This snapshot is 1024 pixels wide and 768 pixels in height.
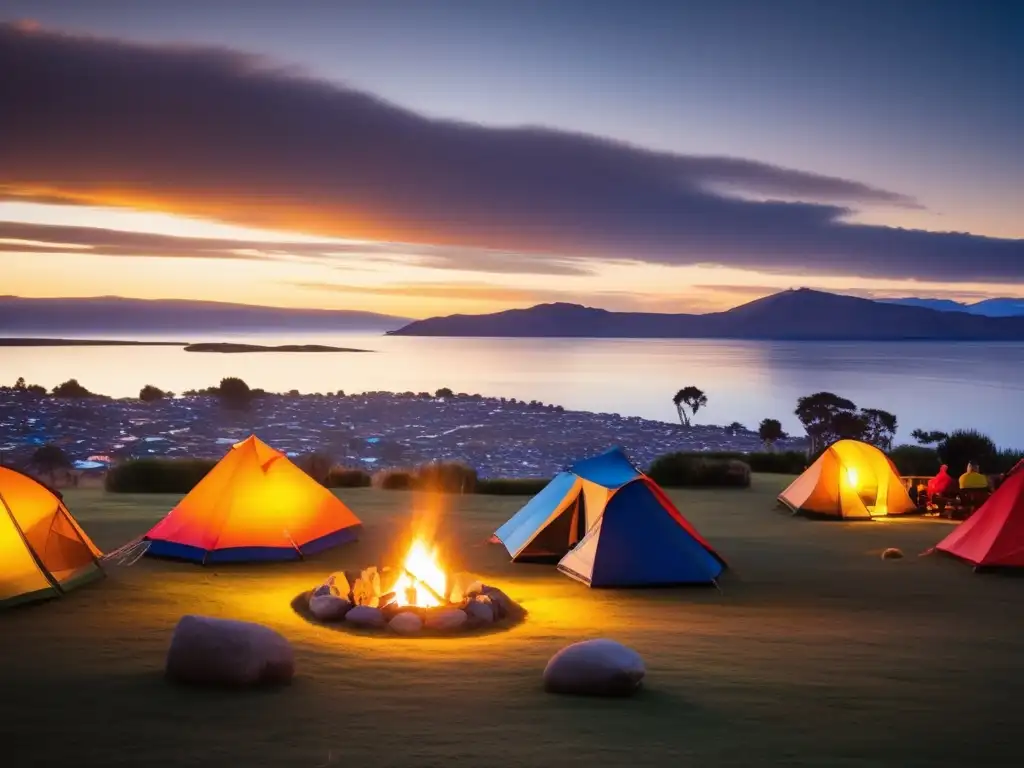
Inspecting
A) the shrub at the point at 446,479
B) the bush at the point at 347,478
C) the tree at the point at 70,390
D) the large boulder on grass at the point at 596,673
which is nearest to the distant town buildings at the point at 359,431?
the tree at the point at 70,390

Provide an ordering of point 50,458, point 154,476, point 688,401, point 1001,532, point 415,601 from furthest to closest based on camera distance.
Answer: point 688,401, point 50,458, point 154,476, point 1001,532, point 415,601

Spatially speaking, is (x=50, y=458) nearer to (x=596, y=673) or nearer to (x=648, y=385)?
(x=596, y=673)

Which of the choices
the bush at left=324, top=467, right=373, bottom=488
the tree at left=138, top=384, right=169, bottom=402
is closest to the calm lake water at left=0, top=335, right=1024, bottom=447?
the tree at left=138, top=384, right=169, bottom=402

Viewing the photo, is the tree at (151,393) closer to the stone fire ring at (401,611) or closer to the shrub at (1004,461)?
the shrub at (1004,461)

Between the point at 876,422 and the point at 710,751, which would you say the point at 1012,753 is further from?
the point at 876,422

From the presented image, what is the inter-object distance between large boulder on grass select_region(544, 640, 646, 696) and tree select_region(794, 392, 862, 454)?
160ft

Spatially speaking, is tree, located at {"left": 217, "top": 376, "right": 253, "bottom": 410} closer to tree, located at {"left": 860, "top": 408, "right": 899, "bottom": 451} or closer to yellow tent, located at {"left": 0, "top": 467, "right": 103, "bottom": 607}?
tree, located at {"left": 860, "top": 408, "right": 899, "bottom": 451}

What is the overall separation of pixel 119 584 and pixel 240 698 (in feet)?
18.6

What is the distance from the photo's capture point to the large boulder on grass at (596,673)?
7805mm

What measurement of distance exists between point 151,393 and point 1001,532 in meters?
50.3

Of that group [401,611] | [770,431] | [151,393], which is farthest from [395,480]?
[151,393]

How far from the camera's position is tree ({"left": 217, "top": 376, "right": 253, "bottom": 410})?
51.7 meters

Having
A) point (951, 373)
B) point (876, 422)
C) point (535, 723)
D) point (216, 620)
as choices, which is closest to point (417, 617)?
point (216, 620)

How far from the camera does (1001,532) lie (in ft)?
46.2
